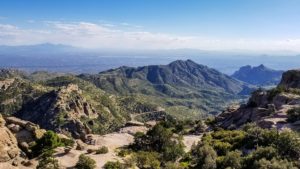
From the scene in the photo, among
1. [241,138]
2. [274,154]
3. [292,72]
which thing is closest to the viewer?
[274,154]

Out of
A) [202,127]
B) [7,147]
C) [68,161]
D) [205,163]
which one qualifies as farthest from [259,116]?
[7,147]

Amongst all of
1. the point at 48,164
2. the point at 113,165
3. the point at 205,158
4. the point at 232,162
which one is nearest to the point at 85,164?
the point at 113,165

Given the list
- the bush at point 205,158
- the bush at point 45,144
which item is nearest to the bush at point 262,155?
the bush at point 205,158

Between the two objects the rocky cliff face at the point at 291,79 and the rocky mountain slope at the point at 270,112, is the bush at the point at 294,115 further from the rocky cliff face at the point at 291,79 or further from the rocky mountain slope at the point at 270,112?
the rocky cliff face at the point at 291,79

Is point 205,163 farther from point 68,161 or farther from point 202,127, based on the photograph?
point 202,127

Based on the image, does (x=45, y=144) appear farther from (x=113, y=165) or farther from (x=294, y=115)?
(x=294, y=115)

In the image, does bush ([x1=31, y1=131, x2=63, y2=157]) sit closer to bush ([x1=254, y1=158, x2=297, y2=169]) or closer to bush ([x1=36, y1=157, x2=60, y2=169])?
bush ([x1=36, y1=157, x2=60, y2=169])

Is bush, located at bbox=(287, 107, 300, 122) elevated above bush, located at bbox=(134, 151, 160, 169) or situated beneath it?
elevated above

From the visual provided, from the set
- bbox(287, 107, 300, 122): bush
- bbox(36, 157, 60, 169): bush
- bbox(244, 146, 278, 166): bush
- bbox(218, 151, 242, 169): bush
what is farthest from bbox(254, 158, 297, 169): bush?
bbox(287, 107, 300, 122): bush
